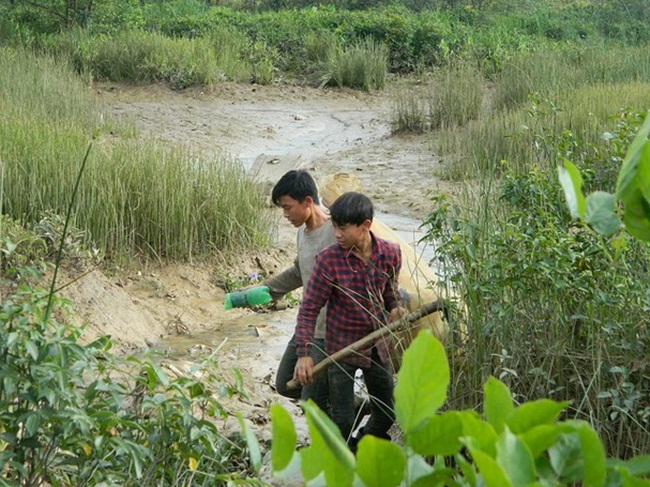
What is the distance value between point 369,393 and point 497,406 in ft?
12.6

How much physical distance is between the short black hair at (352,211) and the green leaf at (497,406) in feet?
11.2

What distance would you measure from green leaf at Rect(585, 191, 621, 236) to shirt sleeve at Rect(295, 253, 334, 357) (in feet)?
11.6

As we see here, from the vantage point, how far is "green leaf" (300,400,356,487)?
103cm

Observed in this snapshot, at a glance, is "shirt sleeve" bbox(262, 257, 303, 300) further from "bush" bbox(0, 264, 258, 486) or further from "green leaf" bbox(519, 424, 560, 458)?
"green leaf" bbox(519, 424, 560, 458)

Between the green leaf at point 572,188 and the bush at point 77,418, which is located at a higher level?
the green leaf at point 572,188

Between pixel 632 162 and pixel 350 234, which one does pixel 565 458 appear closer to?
pixel 632 162

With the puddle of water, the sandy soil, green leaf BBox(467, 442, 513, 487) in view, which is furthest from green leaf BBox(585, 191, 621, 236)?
the puddle of water

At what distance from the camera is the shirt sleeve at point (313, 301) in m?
4.66

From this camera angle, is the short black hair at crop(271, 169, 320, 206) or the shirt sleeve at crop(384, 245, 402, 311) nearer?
the shirt sleeve at crop(384, 245, 402, 311)

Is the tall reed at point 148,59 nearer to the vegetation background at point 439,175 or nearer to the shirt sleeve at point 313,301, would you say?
the vegetation background at point 439,175

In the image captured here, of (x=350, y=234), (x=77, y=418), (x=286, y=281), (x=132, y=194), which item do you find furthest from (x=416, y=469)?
(x=132, y=194)

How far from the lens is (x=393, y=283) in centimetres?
476

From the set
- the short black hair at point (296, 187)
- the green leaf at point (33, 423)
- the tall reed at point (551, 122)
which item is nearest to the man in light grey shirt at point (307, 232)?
the short black hair at point (296, 187)

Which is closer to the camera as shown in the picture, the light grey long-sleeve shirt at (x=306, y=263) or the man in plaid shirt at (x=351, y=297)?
the man in plaid shirt at (x=351, y=297)
